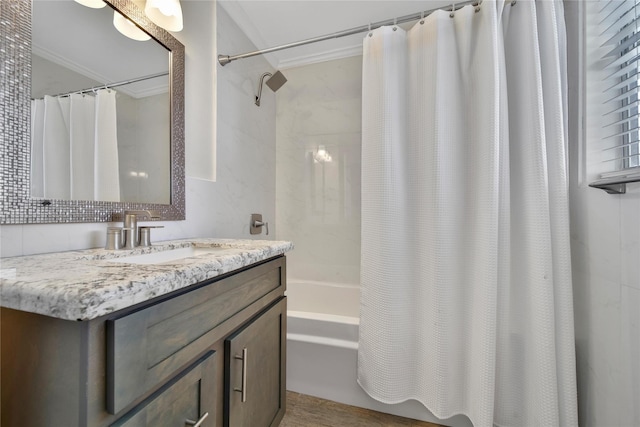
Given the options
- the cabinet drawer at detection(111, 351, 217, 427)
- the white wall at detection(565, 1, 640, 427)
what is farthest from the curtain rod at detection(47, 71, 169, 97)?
the white wall at detection(565, 1, 640, 427)

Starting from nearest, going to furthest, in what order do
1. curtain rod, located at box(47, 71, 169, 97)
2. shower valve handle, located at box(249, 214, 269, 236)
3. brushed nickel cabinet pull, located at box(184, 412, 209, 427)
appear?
brushed nickel cabinet pull, located at box(184, 412, 209, 427)
curtain rod, located at box(47, 71, 169, 97)
shower valve handle, located at box(249, 214, 269, 236)

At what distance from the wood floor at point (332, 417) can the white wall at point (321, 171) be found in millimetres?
842

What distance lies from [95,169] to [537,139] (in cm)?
165

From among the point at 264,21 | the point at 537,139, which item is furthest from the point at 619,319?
→ the point at 264,21

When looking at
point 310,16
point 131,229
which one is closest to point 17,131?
point 131,229

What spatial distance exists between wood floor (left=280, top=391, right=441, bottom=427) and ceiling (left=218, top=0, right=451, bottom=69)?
197cm

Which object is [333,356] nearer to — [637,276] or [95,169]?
[637,276]

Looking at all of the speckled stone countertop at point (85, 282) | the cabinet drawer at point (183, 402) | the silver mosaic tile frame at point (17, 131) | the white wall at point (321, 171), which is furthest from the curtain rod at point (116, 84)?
the white wall at point (321, 171)

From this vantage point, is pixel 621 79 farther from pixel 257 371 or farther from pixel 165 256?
pixel 165 256

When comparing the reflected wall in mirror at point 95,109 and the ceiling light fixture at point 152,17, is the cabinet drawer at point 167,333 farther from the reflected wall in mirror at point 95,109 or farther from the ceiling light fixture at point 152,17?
the ceiling light fixture at point 152,17

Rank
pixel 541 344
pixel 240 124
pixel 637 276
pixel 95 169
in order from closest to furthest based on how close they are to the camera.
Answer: pixel 637 276, pixel 95 169, pixel 541 344, pixel 240 124

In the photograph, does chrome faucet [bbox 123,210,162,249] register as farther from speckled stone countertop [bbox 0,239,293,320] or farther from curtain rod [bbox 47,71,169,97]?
curtain rod [bbox 47,71,169,97]

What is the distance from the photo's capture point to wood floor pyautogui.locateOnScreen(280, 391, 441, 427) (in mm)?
1281

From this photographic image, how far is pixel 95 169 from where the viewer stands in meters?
0.88
